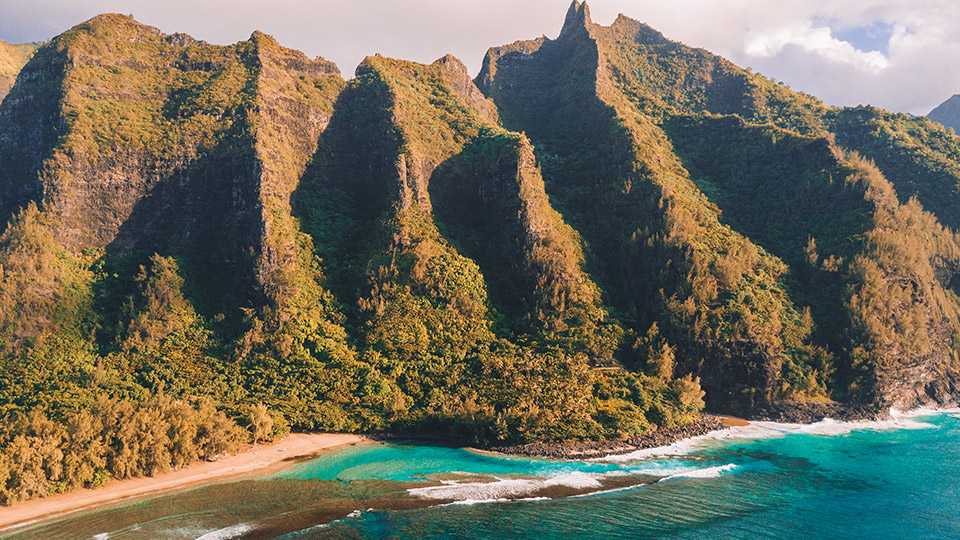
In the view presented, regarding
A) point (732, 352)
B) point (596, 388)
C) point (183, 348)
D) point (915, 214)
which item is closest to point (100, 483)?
point (183, 348)

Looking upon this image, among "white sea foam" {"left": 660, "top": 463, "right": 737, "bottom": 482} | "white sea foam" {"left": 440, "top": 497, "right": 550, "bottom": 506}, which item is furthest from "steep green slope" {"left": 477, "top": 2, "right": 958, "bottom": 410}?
"white sea foam" {"left": 440, "top": 497, "right": 550, "bottom": 506}

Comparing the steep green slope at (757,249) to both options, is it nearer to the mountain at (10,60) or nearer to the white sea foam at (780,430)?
the white sea foam at (780,430)

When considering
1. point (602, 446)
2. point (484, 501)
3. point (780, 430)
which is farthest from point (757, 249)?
point (484, 501)

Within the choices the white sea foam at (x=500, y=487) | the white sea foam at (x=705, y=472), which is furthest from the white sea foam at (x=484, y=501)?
the white sea foam at (x=705, y=472)

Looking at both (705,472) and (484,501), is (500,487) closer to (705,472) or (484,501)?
(484,501)

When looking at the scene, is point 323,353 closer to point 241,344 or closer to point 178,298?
point 241,344

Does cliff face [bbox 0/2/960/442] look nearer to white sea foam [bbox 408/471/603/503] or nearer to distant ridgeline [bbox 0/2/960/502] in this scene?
distant ridgeline [bbox 0/2/960/502]
